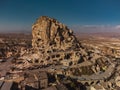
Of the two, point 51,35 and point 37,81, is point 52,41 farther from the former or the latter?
point 37,81

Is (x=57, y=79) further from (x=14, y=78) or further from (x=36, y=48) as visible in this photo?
(x=36, y=48)

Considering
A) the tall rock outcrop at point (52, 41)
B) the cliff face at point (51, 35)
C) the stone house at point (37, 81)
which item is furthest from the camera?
the cliff face at point (51, 35)

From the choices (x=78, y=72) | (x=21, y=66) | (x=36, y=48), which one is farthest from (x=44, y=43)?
(x=78, y=72)

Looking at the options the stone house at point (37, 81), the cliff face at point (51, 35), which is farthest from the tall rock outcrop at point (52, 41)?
the stone house at point (37, 81)

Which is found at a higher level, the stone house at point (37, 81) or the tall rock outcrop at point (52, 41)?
the tall rock outcrop at point (52, 41)

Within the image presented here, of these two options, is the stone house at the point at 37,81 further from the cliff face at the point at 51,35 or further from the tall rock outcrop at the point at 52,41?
the cliff face at the point at 51,35

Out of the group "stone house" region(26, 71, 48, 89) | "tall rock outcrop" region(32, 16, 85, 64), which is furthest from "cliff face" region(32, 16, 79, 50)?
"stone house" region(26, 71, 48, 89)

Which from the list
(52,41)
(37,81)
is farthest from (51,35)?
(37,81)

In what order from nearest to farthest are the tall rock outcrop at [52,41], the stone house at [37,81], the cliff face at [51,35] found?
the stone house at [37,81], the tall rock outcrop at [52,41], the cliff face at [51,35]
